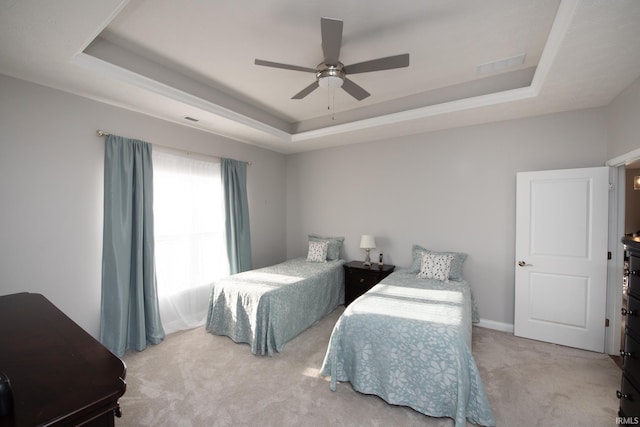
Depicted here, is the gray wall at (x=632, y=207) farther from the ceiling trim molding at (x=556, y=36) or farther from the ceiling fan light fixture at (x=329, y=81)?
the ceiling fan light fixture at (x=329, y=81)

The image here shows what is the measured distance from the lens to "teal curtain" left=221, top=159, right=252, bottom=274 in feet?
13.1

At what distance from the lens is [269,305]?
2846 millimetres

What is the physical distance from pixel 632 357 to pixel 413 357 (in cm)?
122

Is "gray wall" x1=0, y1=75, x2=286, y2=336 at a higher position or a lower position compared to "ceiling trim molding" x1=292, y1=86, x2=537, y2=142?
lower

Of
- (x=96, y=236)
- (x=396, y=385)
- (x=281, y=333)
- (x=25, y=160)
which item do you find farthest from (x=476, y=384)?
(x=25, y=160)

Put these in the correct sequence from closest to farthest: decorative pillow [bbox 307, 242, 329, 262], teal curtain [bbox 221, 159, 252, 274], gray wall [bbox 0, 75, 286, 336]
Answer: gray wall [bbox 0, 75, 286, 336]
teal curtain [bbox 221, 159, 252, 274]
decorative pillow [bbox 307, 242, 329, 262]

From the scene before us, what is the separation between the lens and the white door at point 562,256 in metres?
2.82

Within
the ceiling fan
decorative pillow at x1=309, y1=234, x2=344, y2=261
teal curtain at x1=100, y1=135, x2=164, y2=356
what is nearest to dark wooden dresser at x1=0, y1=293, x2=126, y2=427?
teal curtain at x1=100, y1=135, x2=164, y2=356

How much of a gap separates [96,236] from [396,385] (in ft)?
9.97

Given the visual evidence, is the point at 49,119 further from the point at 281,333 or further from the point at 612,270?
the point at 612,270

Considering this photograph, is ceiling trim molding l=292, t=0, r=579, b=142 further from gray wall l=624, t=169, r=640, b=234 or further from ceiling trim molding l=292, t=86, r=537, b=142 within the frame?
gray wall l=624, t=169, r=640, b=234

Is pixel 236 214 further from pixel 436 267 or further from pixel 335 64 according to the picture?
pixel 436 267

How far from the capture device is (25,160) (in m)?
2.33

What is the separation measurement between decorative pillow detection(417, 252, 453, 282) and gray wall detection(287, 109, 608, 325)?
344 millimetres
